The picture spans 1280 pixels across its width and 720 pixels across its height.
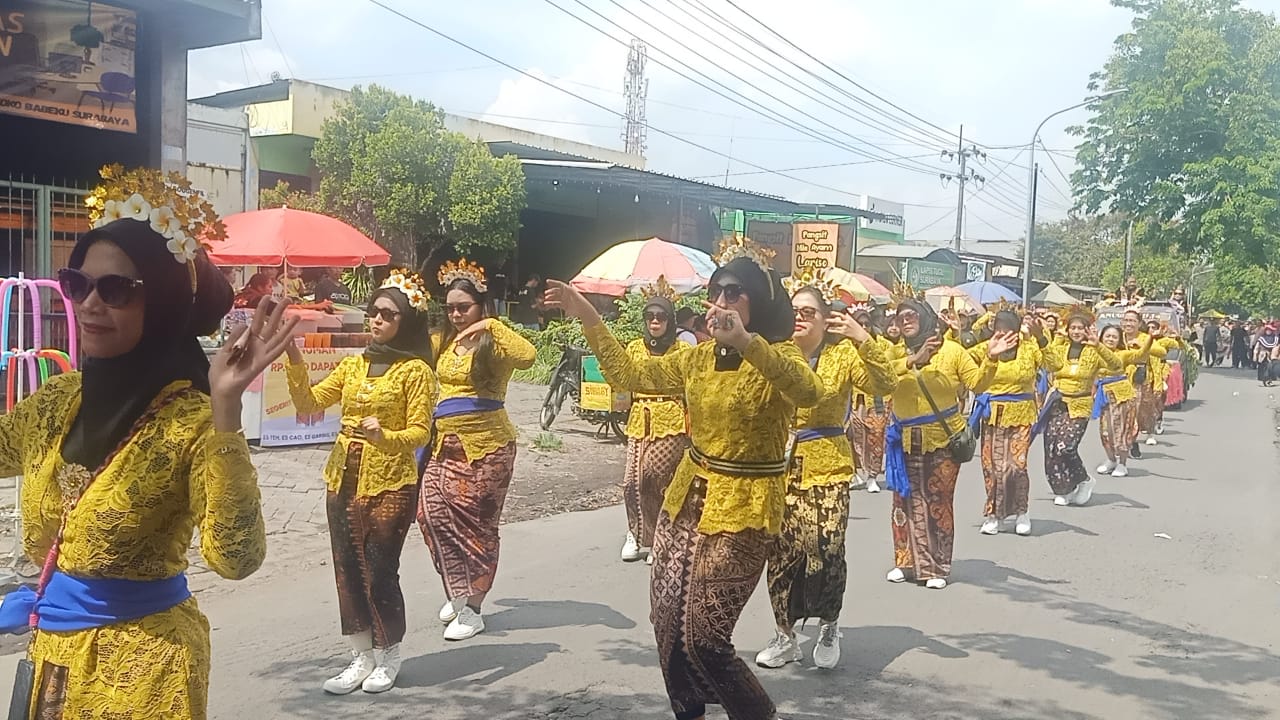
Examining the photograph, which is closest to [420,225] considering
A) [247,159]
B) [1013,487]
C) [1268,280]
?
[247,159]

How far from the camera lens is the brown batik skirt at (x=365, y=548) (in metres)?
4.77

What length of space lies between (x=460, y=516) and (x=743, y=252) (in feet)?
7.27

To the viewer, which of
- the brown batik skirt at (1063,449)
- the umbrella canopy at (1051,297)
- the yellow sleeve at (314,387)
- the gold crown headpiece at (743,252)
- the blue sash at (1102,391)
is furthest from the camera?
the umbrella canopy at (1051,297)

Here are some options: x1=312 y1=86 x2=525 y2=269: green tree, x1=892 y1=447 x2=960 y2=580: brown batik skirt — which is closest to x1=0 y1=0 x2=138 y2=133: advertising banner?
x1=892 y1=447 x2=960 y2=580: brown batik skirt

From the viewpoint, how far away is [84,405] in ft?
8.23

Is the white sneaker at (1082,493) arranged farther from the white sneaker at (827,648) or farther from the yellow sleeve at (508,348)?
the yellow sleeve at (508,348)

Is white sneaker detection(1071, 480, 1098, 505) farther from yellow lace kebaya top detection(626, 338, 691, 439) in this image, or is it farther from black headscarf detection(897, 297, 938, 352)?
yellow lace kebaya top detection(626, 338, 691, 439)

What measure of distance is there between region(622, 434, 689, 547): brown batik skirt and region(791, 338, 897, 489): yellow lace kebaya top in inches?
73.8

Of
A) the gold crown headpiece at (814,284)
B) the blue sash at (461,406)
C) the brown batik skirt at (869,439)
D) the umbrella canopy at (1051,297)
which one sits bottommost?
the brown batik skirt at (869,439)

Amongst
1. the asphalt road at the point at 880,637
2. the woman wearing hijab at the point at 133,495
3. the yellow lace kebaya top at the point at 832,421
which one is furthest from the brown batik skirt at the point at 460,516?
the woman wearing hijab at the point at 133,495

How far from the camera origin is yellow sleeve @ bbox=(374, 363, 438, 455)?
4.72 metres

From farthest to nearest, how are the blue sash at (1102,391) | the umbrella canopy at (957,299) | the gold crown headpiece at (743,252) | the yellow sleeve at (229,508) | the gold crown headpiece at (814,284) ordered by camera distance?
the umbrella canopy at (957,299), the blue sash at (1102,391), the gold crown headpiece at (814,284), the gold crown headpiece at (743,252), the yellow sleeve at (229,508)

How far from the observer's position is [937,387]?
22.5 feet

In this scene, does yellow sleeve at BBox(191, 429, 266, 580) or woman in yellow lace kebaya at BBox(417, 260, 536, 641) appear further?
woman in yellow lace kebaya at BBox(417, 260, 536, 641)
